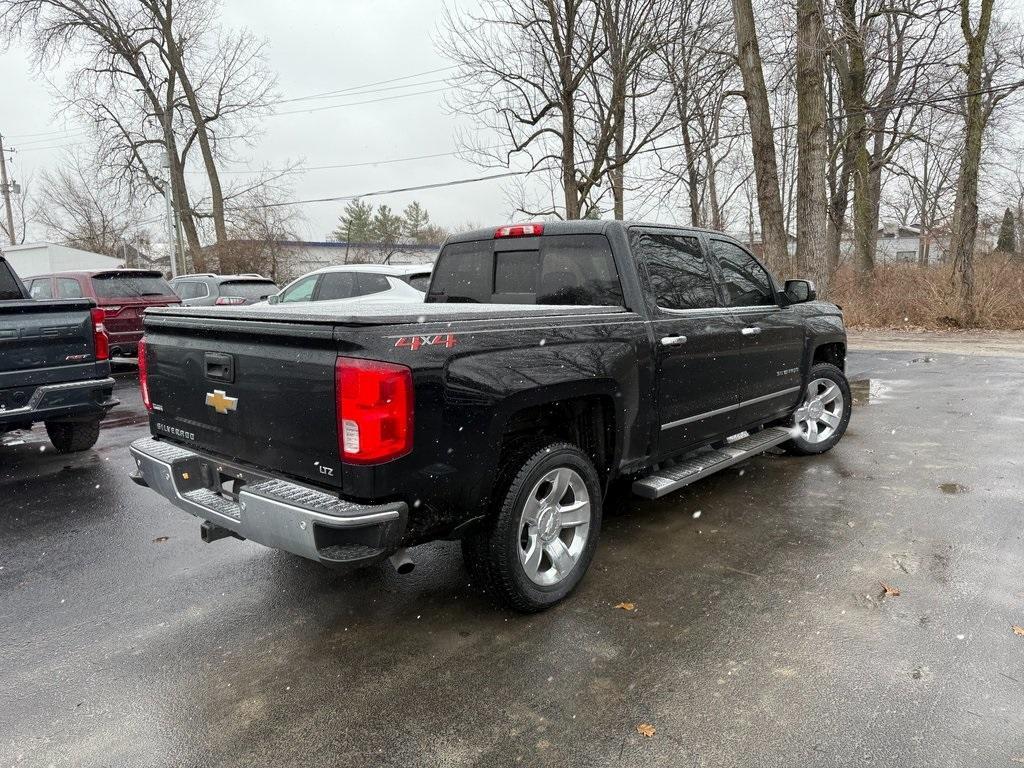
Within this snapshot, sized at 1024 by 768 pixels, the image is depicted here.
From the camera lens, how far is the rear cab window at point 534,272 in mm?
3926

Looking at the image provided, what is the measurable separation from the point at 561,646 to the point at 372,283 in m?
7.29

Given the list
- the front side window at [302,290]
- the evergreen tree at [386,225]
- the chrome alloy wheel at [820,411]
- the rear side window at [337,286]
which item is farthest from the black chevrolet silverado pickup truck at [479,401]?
the evergreen tree at [386,225]

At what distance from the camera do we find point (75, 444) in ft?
21.4

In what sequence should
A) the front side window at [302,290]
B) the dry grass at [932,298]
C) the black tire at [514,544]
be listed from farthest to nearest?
the dry grass at [932,298], the front side window at [302,290], the black tire at [514,544]

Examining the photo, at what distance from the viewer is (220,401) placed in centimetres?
314

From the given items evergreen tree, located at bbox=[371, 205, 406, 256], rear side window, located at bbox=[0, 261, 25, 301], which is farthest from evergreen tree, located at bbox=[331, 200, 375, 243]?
rear side window, located at bbox=[0, 261, 25, 301]

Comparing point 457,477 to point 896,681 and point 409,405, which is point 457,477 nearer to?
point 409,405

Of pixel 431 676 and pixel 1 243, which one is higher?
pixel 1 243

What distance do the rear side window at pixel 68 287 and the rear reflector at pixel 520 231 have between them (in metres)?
9.80

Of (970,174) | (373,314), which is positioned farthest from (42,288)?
(970,174)

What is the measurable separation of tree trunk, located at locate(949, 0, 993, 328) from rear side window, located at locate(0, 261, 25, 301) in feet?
60.5

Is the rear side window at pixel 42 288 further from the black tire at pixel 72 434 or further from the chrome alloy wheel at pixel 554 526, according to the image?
the chrome alloy wheel at pixel 554 526

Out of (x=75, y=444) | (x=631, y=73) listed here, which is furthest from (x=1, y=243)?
(x=75, y=444)

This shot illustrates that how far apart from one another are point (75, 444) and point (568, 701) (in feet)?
19.8
